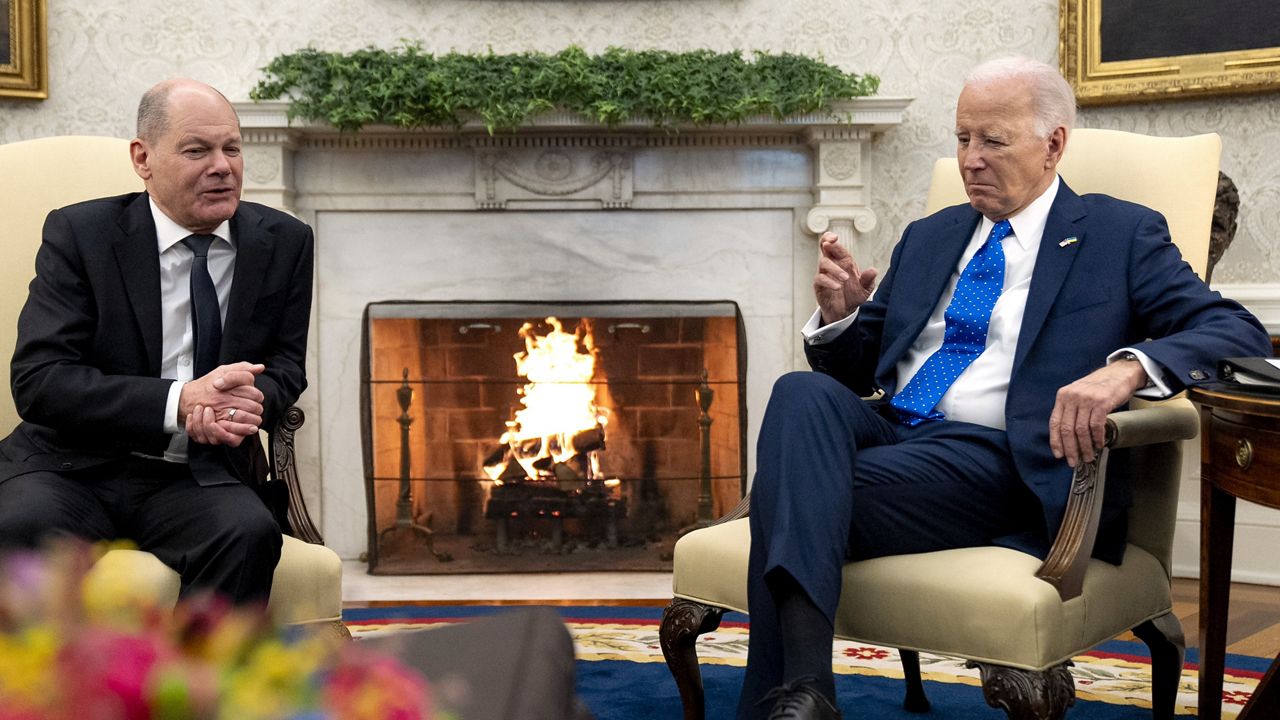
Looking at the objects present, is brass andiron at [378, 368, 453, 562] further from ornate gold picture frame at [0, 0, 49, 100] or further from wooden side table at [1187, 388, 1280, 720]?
wooden side table at [1187, 388, 1280, 720]

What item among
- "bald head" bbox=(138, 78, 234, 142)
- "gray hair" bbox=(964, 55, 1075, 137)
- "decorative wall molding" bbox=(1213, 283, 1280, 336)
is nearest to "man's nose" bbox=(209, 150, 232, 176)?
"bald head" bbox=(138, 78, 234, 142)

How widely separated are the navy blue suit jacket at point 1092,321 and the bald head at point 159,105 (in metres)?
1.43

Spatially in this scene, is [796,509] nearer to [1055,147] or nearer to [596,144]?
[1055,147]

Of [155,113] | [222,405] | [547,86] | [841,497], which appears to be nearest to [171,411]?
[222,405]

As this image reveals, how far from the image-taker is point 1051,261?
6.68 feet

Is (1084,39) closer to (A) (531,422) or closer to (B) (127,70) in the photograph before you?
(A) (531,422)

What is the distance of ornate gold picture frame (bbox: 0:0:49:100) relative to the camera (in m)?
3.75

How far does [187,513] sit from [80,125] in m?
2.58

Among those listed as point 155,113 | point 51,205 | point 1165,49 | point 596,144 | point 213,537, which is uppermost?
point 1165,49

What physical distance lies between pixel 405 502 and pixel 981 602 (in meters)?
2.59

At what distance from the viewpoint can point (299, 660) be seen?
54 centimetres

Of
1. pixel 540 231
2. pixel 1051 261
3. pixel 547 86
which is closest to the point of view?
pixel 1051 261

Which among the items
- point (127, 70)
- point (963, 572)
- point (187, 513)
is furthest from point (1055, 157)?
point (127, 70)

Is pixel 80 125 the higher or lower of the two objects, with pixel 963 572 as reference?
higher
